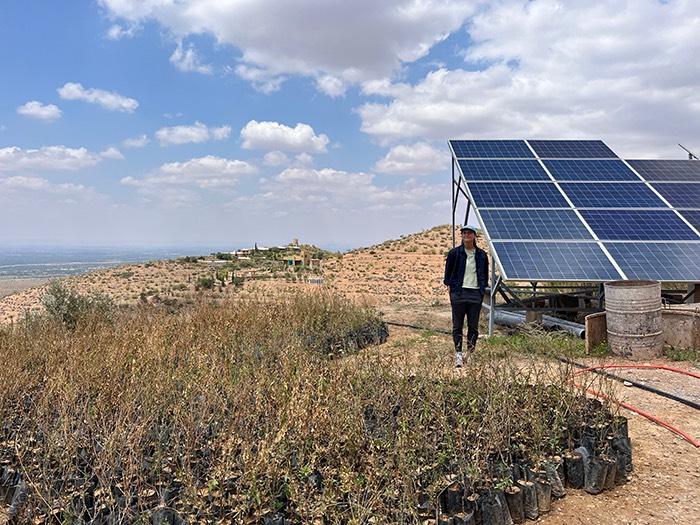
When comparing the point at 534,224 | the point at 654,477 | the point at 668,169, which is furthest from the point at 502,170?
the point at 654,477

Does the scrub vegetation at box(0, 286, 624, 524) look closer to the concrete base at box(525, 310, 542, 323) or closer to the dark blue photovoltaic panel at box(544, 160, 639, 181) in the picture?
the concrete base at box(525, 310, 542, 323)

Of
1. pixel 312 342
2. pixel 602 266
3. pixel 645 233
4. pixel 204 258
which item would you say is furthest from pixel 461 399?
pixel 204 258

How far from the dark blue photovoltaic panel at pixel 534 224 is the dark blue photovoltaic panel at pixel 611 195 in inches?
30.9

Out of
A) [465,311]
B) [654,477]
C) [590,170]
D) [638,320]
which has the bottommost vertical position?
[654,477]

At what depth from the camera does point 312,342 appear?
8.30 meters

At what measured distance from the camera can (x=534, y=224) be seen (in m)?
9.34

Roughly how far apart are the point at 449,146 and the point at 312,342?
678 cm

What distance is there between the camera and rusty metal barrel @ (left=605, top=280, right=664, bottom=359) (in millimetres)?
7223

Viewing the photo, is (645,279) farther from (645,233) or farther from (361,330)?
(361,330)

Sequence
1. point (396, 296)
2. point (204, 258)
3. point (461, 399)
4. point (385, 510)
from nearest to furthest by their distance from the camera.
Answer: point (385, 510)
point (461, 399)
point (396, 296)
point (204, 258)

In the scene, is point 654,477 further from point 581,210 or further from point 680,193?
point 680,193

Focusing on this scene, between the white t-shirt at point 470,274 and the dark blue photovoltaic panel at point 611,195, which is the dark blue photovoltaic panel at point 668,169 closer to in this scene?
the dark blue photovoltaic panel at point 611,195

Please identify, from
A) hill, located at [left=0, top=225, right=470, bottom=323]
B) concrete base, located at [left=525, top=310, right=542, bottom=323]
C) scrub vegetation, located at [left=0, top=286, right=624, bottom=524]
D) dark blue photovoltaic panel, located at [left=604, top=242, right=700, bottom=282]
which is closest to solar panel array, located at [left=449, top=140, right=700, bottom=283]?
dark blue photovoltaic panel, located at [left=604, top=242, right=700, bottom=282]

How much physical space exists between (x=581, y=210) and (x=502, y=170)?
7.09 feet
